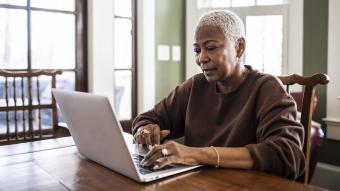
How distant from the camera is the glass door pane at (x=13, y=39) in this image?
226cm

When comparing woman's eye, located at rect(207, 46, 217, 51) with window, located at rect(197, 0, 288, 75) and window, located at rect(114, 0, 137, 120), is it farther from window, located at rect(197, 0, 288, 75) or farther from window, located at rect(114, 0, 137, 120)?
window, located at rect(197, 0, 288, 75)

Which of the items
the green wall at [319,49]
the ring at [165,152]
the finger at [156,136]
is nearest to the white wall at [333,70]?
the green wall at [319,49]

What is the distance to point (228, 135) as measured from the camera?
1180 millimetres

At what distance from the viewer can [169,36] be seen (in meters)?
3.15

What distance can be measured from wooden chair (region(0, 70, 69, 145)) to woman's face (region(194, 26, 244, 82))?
0.96 m

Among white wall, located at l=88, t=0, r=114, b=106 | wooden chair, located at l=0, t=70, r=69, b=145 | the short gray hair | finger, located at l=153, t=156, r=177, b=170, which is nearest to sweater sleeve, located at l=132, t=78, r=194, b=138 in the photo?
the short gray hair

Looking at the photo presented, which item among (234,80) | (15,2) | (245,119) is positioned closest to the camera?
(245,119)

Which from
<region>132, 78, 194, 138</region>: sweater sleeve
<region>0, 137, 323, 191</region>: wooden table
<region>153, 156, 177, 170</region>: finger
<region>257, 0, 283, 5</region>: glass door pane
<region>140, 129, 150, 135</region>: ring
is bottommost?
<region>0, 137, 323, 191</region>: wooden table

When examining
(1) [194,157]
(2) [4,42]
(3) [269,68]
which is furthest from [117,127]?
(3) [269,68]

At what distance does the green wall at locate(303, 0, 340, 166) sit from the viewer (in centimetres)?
263

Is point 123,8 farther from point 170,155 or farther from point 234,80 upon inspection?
point 170,155

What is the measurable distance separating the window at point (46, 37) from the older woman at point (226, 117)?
1335mm

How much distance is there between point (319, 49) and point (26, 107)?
2119mm

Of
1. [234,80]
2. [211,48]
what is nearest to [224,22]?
[211,48]
